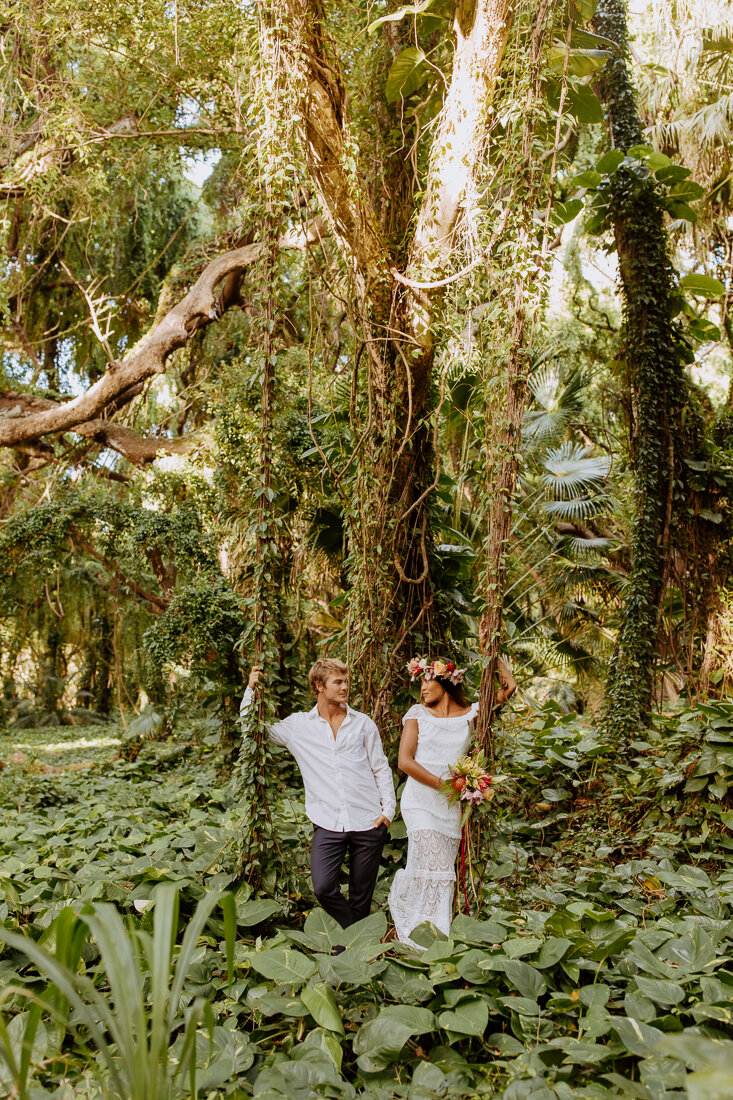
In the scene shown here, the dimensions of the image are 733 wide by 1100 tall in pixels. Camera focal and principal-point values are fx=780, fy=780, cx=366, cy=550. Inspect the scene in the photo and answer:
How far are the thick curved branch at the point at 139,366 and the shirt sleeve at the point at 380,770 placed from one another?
678 cm

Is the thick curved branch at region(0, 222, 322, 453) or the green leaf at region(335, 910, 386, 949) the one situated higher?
the thick curved branch at region(0, 222, 322, 453)

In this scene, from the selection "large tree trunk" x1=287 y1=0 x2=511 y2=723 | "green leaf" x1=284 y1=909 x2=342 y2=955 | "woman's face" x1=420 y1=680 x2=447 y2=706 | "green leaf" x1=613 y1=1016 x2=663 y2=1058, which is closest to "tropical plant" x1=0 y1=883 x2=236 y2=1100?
"green leaf" x1=284 y1=909 x2=342 y2=955

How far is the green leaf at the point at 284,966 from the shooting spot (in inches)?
99.3

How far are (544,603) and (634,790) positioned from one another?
18.9 ft

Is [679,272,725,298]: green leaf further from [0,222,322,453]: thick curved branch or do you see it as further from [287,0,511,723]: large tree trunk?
[0,222,322,453]: thick curved branch

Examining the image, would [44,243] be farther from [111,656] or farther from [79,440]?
[111,656]

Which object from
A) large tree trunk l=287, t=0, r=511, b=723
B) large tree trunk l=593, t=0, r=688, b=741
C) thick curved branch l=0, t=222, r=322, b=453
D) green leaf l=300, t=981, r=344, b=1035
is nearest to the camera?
green leaf l=300, t=981, r=344, b=1035

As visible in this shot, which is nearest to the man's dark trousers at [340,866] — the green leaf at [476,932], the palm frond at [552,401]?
the green leaf at [476,932]

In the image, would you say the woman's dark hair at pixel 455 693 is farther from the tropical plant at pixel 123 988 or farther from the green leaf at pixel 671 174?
the green leaf at pixel 671 174

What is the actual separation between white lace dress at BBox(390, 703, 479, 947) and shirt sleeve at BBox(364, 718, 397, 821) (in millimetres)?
65

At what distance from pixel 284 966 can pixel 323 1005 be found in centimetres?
24

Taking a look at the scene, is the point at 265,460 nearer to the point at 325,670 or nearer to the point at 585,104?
the point at 325,670

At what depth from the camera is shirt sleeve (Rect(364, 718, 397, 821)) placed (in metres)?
3.57

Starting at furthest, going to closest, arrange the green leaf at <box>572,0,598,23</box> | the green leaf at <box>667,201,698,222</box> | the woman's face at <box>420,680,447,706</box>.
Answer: the green leaf at <box>667,201,698,222</box> < the green leaf at <box>572,0,598,23</box> < the woman's face at <box>420,680,447,706</box>
